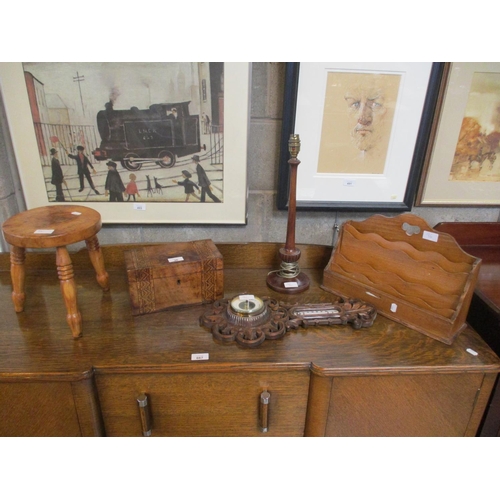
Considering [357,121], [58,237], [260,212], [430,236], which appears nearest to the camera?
[58,237]

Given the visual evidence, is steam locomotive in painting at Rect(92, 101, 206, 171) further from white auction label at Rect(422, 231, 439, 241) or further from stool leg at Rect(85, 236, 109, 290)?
white auction label at Rect(422, 231, 439, 241)

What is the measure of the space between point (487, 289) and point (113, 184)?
1.29 metres

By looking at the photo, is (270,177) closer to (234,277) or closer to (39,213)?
(234,277)

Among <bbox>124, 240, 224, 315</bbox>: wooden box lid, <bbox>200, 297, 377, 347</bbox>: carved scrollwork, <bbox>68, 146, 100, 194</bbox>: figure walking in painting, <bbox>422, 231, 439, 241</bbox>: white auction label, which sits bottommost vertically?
<bbox>200, 297, 377, 347</bbox>: carved scrollwork

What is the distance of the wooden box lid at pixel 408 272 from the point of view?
40.1 inches

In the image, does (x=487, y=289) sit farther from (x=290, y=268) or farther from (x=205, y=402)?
(x=205, y=402)

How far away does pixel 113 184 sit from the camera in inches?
52.1

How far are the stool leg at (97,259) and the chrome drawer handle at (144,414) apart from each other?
1.35ft

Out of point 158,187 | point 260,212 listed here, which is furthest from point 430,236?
point 158,187

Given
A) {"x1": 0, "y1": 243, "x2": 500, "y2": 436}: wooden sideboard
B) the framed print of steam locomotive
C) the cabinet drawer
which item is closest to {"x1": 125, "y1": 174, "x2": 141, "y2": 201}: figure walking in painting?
the framed print of steam locomotive

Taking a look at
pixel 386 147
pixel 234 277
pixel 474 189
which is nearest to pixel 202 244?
pixel 234 277

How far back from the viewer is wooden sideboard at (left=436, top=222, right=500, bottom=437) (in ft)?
3.40

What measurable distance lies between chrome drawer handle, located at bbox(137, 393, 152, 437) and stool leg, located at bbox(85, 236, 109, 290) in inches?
16.2

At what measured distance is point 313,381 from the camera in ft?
3.23
